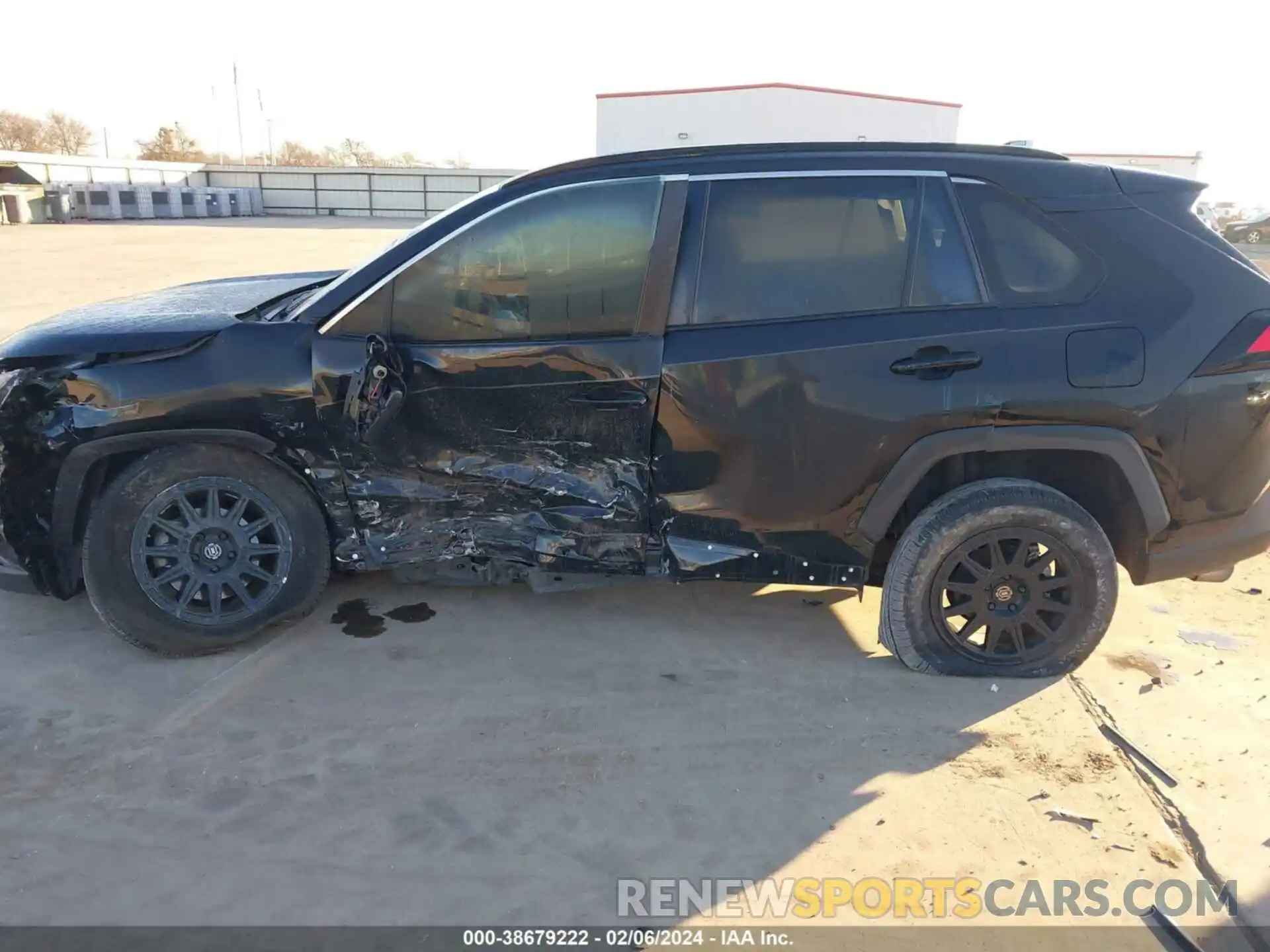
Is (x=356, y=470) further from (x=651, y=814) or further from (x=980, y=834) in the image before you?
(x=980, y=834)

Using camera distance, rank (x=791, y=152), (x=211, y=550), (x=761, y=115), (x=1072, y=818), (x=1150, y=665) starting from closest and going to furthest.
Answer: (x=1072, y=818) < (x=791, y=152) < (x=211, y=550) < (x=1150, y=665) < (x=761, y=115)

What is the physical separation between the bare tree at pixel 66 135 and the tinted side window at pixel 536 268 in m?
86.2

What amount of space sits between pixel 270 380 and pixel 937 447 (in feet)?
8.26

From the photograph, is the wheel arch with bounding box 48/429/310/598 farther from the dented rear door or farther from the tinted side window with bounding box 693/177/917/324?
the tinted side window with bounding box 693/177/917/324

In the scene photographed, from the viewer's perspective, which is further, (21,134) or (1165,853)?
(21,134)

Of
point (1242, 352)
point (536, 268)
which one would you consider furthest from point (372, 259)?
point (1242, 352)

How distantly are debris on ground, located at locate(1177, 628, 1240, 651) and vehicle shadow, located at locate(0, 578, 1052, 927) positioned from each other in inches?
35.0

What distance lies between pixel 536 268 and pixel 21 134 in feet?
280

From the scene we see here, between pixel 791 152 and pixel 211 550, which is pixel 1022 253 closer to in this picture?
pixel 791 152

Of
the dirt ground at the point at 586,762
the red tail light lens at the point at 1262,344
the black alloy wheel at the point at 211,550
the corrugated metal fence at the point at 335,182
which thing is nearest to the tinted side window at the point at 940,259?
the red tail light lens at the point at 1262,344

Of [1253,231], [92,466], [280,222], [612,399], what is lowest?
[280,222]

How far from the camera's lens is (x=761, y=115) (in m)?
34.9

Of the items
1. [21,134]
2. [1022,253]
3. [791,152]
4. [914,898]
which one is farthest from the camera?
[21,134]

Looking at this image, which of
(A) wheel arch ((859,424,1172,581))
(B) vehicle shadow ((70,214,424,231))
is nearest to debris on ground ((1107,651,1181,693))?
(A) wheel arch ((859,424,1172,581))
